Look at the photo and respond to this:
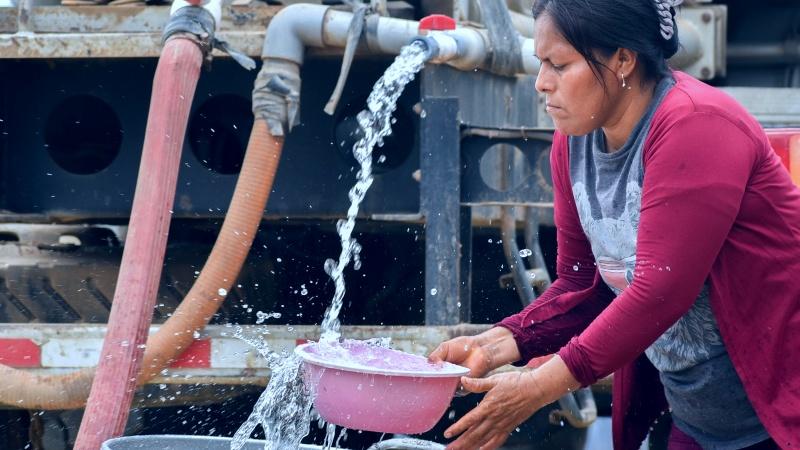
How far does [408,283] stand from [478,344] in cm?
176

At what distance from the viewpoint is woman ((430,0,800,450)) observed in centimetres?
185

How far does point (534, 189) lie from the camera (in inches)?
131

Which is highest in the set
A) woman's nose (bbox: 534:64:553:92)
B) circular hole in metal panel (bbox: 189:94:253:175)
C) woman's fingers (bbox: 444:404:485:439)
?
woman's nose (bbox: 534:64:553:92)

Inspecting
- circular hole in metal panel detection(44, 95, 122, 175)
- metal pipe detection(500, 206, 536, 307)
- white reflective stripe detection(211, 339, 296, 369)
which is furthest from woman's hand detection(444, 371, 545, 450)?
circular hole in metal panel detection(44, 95, 122, 175)

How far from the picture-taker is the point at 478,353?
2266 mm

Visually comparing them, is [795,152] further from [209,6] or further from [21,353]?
[21,353]

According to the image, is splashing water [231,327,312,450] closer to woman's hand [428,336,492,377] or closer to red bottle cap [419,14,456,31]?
woman's hand [428,336,492,377]

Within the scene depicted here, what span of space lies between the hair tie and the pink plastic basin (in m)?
0.65

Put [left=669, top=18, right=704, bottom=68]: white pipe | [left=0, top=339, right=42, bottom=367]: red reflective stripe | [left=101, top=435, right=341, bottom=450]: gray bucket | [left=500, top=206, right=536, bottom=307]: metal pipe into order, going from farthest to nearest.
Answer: [left=669, top=18, right=704, bottom=68]: white pipe → [left=500, top=206, right=536, bottom=307]: metal pipe → [left=0, top=339, right=42, bottom=367]: red reflective stripe → [left=101, top=435, right=341, bottom=450]: gray bucket

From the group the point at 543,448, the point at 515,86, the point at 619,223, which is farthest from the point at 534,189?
the point at 619,223

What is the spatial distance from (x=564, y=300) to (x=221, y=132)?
1912 mm

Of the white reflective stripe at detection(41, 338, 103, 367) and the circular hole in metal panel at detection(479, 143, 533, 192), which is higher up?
the circular hole in metal panel at detection(479, 143, 533, 192)

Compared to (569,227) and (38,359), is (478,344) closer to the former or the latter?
(569,227)

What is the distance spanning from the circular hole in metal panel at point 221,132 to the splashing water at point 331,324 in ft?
1.38
